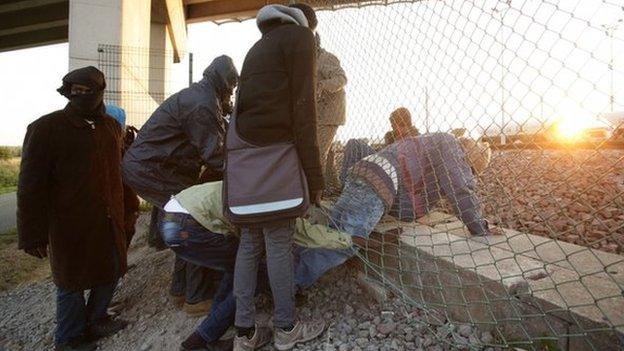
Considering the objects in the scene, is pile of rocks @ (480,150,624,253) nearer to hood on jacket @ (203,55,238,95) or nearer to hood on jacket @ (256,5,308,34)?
hood on jacket @ (256,5,308,34)

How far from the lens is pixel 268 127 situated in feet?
6.18

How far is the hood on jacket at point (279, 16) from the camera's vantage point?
199cm

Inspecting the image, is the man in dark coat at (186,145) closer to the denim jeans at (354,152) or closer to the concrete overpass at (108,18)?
the denim jeans at (354,152)

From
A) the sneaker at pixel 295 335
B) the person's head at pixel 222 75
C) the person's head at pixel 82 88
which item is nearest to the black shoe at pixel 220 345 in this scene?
the sneaker at pixel 295 335

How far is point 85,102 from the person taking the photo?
8.95 feet

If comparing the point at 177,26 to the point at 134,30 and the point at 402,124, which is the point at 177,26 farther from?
the point at 402,124

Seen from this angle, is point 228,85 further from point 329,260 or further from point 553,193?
point 553,193

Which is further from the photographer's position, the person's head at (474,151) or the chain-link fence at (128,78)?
the chain-link fence at (128,78)

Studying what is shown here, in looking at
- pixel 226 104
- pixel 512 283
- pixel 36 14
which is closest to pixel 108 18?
pixel 226 104

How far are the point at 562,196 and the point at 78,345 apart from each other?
4243mm

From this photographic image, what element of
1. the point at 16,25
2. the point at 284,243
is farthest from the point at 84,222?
the point at 16,25

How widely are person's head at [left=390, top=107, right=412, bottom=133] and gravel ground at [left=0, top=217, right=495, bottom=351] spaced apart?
1035 mm

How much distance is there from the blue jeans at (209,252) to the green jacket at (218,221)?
0.05 metres

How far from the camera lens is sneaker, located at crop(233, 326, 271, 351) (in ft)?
6.48
